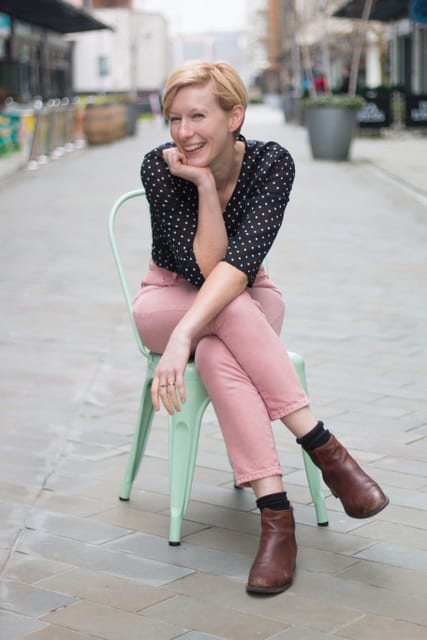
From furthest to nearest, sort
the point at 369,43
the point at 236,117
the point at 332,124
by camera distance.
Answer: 1. the point at 369,43
2. the point at 332,124
3. the point at 236,117

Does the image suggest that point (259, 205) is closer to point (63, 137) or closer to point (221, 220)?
point (221, 220)

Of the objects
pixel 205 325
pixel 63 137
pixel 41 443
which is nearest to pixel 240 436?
pixel 205 325

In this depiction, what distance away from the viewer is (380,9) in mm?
31484

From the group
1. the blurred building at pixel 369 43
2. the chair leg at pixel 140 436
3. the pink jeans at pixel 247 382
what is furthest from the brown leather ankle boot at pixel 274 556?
the blurred building at pixel 369 43

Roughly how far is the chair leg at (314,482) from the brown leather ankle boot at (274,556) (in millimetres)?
303

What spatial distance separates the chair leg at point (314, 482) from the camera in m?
3.29

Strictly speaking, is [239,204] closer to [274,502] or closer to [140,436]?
[140,436]

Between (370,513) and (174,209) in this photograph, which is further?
(174,209)

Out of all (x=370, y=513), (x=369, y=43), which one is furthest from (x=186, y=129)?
(x=369, y=43)

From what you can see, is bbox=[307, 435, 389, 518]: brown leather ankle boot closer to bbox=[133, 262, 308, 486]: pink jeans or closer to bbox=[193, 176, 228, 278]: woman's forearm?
bbox=[133, 262, 308, 486]: pink jeans

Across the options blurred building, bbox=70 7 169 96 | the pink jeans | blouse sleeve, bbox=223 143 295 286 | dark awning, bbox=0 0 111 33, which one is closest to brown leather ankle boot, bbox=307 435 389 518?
the pink jeans

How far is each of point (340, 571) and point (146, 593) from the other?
48 centimetres

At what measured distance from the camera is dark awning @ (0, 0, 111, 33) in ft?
107

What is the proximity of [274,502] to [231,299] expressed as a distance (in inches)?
20.2
